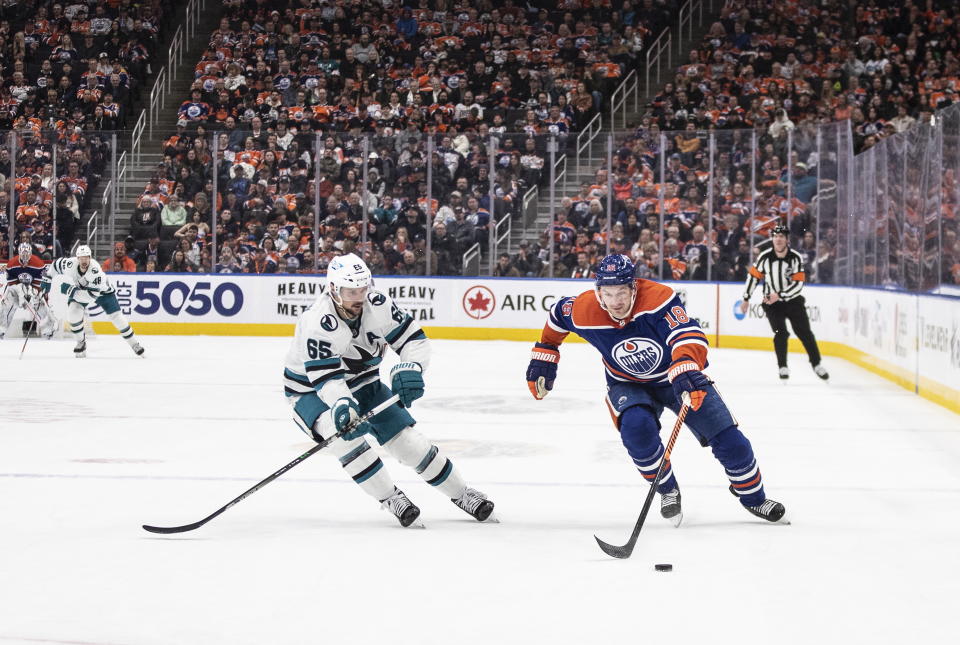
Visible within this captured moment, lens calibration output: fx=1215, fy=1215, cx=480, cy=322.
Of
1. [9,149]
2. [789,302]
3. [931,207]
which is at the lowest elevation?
[789,302]

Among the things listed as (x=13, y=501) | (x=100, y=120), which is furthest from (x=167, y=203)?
(x=13, y=501)

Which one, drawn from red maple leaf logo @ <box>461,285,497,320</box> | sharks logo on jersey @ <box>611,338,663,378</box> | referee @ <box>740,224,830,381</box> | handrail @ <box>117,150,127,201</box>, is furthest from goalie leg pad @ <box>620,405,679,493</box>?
handrail @ <box>117,150,127,201</box>

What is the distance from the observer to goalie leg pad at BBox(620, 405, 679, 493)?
5.03 m

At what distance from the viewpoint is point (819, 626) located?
3541 mm

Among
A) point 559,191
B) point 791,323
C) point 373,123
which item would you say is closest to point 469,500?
point 791,323

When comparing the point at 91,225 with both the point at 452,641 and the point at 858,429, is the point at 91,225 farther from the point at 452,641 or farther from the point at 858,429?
the point at 452,641

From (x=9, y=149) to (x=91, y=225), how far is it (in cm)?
156

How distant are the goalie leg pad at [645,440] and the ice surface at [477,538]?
8.1 inches

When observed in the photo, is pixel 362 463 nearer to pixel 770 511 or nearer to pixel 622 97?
pixel 770 511

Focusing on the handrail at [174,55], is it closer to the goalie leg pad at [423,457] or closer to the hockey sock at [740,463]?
the goalie leg pad at [423,457]

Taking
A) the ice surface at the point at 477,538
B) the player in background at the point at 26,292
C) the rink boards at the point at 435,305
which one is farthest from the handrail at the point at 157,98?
the ice surface at the point at 477,538

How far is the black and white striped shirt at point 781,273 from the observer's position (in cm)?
1127

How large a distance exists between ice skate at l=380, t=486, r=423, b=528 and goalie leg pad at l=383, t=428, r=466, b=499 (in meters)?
0.14

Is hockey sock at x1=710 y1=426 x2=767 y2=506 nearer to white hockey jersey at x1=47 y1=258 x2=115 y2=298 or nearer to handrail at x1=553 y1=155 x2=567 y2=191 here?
white hockey jersey at x1=47 y1=258 x2=115 y2=298
